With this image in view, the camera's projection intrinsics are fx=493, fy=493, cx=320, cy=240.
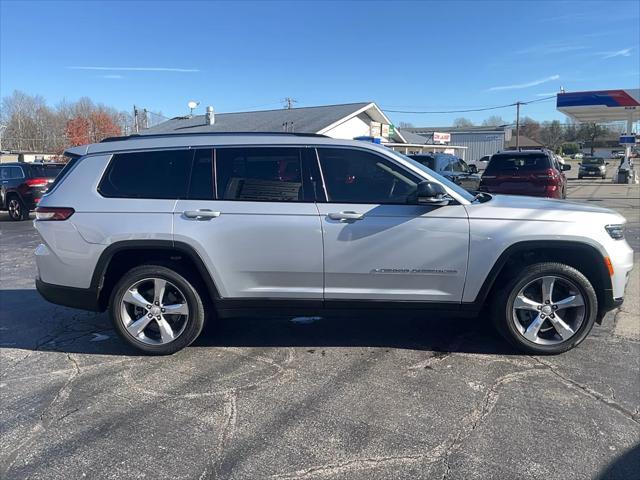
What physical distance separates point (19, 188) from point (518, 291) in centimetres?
1564

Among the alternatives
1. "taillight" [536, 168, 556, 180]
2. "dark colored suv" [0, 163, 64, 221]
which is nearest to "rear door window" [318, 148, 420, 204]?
"taillight" [536, 168, 556, 180]

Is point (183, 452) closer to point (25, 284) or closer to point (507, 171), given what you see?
point (25, 284)

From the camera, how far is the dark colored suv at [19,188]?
49.7 ft

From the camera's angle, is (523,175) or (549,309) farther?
(523,175)

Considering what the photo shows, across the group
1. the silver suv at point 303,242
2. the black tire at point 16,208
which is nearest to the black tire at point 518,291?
the silver suv at point 303,242

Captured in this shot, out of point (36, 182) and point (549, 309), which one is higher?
point (36, 182)

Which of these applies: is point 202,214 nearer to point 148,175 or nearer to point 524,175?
point 148,175

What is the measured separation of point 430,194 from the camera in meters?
3.93

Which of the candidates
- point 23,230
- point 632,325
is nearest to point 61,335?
point 632,325

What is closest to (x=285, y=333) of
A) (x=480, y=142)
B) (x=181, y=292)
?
(x=181, y=292)

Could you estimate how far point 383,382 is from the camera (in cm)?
382

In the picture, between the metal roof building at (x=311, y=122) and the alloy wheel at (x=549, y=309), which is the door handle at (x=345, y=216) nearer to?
the alloy wheel at (x=549, y=309)

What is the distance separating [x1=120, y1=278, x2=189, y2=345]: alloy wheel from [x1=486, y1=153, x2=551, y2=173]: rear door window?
970 cm

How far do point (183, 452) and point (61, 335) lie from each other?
272 centimetres
